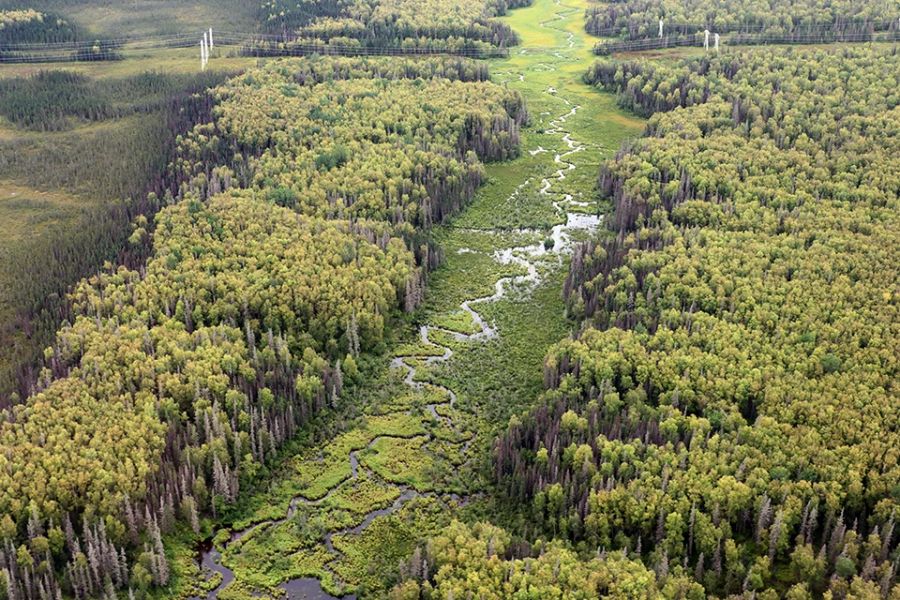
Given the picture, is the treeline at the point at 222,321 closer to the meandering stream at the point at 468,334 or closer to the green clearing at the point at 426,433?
the green clearing at the point at 426,433

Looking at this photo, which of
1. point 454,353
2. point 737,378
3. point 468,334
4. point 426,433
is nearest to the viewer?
point 737,378

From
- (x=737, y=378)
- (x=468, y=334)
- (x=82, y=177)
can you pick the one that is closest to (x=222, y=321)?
(x=468, y=334)

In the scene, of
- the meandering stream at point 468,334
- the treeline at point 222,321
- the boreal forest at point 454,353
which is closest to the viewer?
the boreal forest at point 454,353

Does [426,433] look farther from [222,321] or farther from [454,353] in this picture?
[222,321]

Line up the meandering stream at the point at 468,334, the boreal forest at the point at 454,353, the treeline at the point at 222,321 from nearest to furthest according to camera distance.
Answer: the boreal forest at the point at 454,353, the treeline at the point at 222,321, the meandering stream at the point at 468,334

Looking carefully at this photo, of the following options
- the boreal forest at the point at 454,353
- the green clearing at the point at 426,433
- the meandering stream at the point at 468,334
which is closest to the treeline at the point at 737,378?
the boreal forest at the point at 454,353

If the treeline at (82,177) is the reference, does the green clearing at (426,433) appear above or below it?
below

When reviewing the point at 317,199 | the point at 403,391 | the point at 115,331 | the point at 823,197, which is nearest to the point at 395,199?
the point at 317,199
